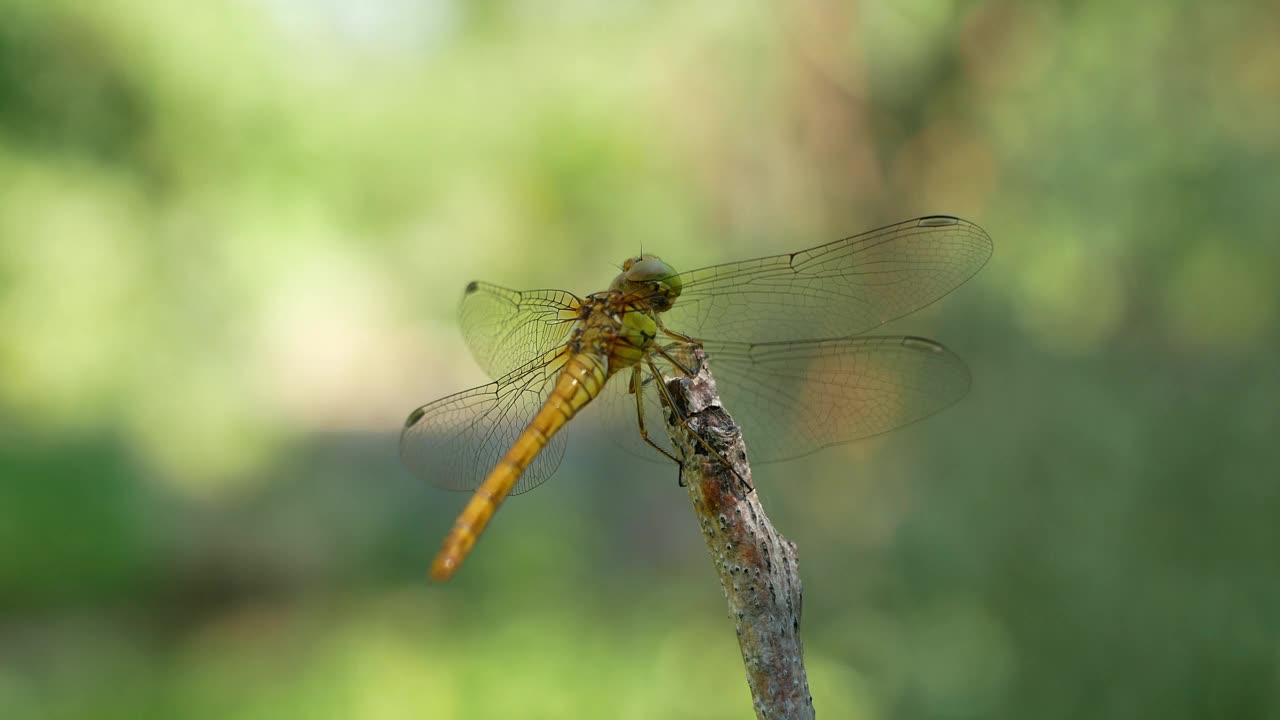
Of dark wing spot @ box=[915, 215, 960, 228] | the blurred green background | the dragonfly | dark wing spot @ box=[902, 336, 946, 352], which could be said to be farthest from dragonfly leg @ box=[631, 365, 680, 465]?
the blurred green background

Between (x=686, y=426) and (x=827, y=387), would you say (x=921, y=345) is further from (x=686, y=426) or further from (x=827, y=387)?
(x=686, y=426)

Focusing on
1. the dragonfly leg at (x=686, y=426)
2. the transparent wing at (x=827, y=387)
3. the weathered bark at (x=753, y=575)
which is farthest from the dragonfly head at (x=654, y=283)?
the weathered bark at (x=753, y=575)

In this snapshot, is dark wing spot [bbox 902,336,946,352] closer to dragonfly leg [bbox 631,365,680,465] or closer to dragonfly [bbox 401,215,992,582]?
dragonfly [bbox 401,215,992,582]

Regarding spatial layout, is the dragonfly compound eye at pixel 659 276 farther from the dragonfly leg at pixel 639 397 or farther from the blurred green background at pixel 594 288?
the blurred green background at pixel 594 288

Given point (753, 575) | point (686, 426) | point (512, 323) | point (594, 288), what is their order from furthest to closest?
point (594, 288) < point (512, 323) < point (686, 426) < point (753, 575)

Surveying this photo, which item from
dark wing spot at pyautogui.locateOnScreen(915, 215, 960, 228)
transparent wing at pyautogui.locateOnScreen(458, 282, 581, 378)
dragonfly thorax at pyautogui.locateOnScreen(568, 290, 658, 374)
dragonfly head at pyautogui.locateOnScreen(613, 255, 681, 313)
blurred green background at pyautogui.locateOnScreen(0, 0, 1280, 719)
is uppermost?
blurred green background at pyautogui.locateOnScreen(0, 0, 1280, 719)

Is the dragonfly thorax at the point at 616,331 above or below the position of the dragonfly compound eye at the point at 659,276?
below

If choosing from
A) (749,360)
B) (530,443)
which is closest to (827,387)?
(749,360)

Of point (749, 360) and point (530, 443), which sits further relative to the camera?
point (749, 360)
